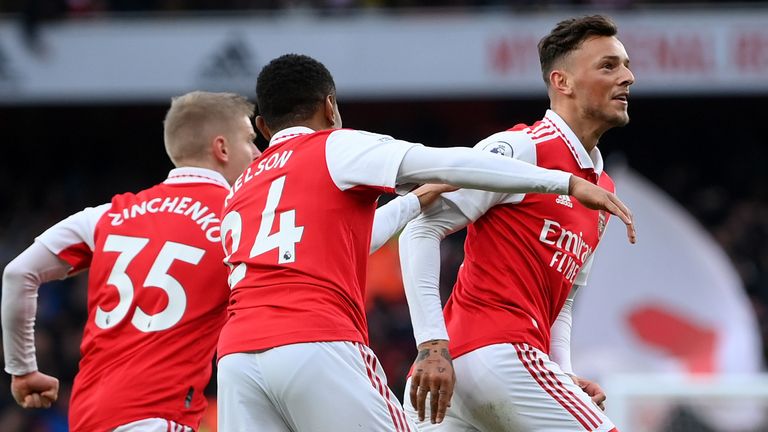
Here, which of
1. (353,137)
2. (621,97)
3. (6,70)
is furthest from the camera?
(6,70)

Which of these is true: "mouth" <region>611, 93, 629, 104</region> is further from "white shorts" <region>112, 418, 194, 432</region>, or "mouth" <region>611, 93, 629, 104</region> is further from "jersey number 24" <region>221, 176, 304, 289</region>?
"white shorts" <region>112, 418, 194, 432</region>

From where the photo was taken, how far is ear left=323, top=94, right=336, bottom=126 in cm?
383

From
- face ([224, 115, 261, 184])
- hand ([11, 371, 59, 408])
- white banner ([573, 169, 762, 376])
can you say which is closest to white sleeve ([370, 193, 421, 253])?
face ([224, 115, 261, 184])

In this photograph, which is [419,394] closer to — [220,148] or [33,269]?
[220,148]

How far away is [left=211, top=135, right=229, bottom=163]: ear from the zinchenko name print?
0.78ft

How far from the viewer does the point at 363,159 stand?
138 inches

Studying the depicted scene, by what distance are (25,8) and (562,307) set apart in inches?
389

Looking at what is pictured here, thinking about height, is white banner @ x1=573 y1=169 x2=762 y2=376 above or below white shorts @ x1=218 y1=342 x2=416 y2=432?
below

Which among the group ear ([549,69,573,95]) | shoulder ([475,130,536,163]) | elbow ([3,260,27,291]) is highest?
ear ([549,69,573,95])

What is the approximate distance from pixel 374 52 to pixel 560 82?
904cm

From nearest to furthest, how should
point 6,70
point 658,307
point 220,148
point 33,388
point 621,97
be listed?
point 621,97
point 33,388
point 220,148
point 658,307
point 6,70

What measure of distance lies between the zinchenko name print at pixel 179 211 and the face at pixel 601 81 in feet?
4.23

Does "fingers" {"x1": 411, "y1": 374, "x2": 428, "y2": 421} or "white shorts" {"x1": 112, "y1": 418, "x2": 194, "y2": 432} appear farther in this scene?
"white shorts" {"x1": 112, "y1": 418, "x2": 194, "y2": 432}

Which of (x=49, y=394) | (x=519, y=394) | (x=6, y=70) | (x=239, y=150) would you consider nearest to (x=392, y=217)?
(x=519, y=394)
